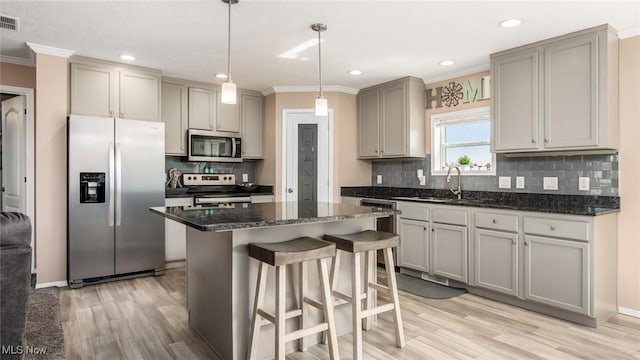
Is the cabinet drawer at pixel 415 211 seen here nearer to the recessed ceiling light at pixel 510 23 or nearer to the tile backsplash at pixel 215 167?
the recessed ceiling light at pixel 510 23

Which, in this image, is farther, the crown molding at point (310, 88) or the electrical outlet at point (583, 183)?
the crown molding at point (310, 88)

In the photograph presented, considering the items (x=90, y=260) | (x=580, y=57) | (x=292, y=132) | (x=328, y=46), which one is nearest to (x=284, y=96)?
(x=292, y=132)

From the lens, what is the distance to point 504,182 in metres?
3.93

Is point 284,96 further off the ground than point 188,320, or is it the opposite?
point 284,96

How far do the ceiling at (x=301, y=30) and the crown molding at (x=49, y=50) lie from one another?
0.28 ft

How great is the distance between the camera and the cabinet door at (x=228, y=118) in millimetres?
5199

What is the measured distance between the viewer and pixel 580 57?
3102 millimetres

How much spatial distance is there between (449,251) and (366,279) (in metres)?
1.35

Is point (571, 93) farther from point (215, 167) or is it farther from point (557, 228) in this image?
point (215, 167)

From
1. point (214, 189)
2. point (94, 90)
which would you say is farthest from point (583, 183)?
point (94, 90)

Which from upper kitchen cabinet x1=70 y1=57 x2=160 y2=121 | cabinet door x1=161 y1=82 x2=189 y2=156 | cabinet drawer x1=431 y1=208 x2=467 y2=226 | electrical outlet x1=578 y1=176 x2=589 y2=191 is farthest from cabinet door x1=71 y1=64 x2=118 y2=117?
electrical outlet x1=578 y1=176 x2=589 y2=191

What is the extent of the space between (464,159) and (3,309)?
3952mm

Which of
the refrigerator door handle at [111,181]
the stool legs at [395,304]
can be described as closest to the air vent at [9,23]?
the refrigerator door handle at [111,181]

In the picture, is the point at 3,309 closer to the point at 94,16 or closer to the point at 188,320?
the point at 188,320
